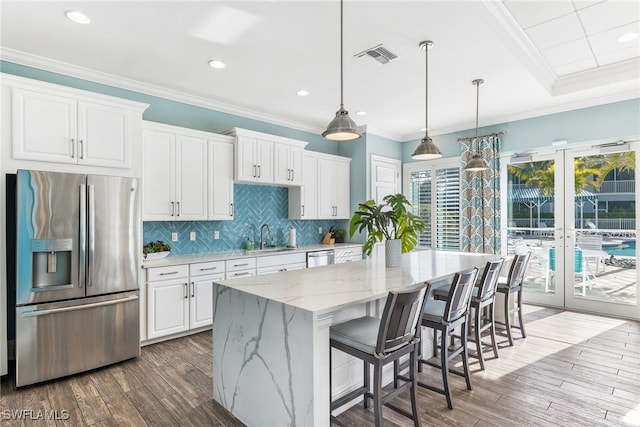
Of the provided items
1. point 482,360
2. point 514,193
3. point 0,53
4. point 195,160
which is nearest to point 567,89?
point 514,193

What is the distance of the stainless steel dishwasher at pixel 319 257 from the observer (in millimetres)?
5059

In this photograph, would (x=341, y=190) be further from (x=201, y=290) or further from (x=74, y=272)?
(x=74, y=272)

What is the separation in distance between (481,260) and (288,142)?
3.05 meters

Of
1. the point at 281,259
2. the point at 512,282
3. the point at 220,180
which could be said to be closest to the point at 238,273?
the point at 281,259

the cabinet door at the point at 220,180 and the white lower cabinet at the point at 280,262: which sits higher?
the cabinet door at the point at 220,180

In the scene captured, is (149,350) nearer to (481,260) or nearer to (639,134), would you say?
(481,260)

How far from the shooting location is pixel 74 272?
2.94 metres

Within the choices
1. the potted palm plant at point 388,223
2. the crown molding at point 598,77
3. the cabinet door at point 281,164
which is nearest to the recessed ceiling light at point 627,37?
the crown molding at point 598,77

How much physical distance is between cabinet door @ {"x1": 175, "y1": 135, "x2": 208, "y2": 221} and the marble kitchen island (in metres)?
1.90

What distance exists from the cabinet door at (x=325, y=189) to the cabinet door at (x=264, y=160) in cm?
104

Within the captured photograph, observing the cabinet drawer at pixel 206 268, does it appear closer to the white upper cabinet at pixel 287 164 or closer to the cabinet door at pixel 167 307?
the cabinet door at pixel 167 307

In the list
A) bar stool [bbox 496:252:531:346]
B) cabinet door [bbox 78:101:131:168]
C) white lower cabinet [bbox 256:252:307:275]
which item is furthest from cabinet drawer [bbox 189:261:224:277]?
bar stool [bbox 496:252:531:346]

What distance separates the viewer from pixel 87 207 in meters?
3.01

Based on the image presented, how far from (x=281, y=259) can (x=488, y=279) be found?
2619mm
